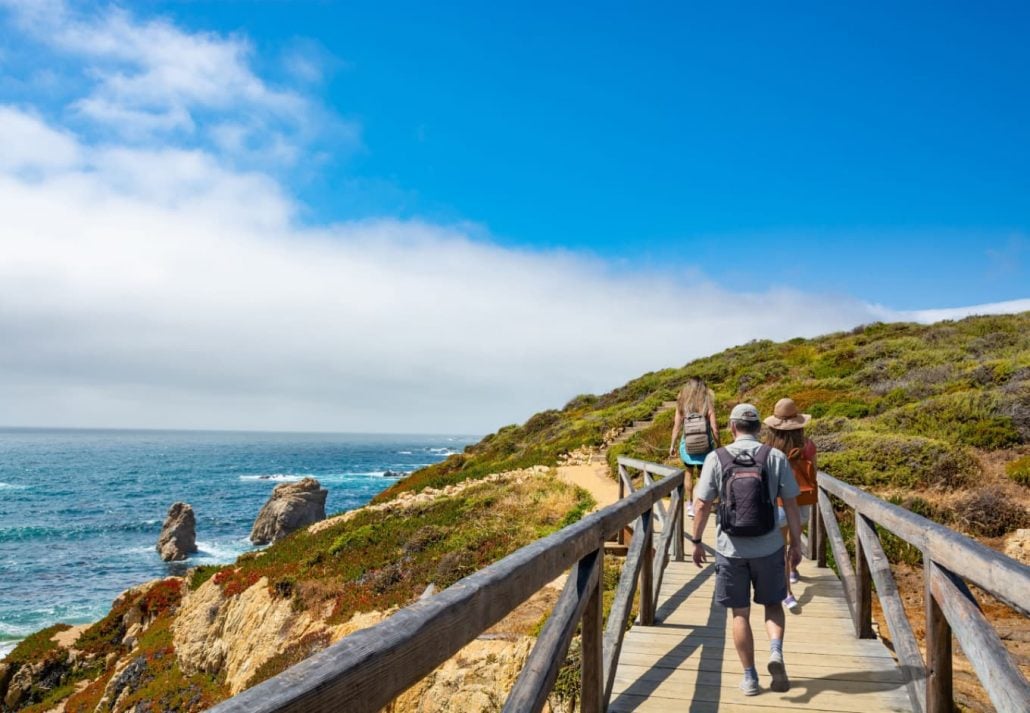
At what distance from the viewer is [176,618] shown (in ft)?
55.1

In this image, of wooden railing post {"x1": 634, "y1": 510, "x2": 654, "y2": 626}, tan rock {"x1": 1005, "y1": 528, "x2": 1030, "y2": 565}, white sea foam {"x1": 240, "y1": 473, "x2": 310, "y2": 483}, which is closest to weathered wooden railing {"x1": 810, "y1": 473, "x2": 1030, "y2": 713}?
wooden railing post {"x1": 634, "y1": 510, "x2": 654, "y2": 626}

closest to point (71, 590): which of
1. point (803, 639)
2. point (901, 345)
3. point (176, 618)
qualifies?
point (176, 618)

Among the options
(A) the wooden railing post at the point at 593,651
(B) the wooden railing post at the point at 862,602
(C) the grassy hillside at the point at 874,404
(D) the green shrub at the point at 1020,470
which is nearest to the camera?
(A) the wooden railing post at the point at 593,651

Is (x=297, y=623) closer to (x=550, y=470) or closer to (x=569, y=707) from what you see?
(x=569, y=707)

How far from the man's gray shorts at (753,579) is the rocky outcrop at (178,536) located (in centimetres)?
3571

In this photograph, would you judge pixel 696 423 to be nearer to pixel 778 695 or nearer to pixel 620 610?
pixel 620 610

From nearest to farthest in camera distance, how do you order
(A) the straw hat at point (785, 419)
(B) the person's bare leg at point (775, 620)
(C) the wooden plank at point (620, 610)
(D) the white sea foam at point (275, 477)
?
(C) the wooden plank at point (620, 610), (B) the person's bare leg at point (775, 620), (A) the straw hat at point (785, 419), (D) the white sea foam at point (275, 477)

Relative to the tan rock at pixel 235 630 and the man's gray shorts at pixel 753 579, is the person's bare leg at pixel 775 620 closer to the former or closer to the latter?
the man's gray shorts at pixel 753 579

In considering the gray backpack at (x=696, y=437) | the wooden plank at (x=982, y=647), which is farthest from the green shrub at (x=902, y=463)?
the wooden plank at (x=982, y=647)

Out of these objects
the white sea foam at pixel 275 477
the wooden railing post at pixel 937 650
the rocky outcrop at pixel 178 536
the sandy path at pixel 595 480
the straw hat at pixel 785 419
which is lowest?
the white sea foam at pixel 275 477

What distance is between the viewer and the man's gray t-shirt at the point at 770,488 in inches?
177

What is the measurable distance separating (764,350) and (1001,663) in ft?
134

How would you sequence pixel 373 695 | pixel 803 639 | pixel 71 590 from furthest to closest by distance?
pixel 71 590 < pixel 803 639 < pixel 373 695

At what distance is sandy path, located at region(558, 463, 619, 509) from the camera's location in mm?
16125
